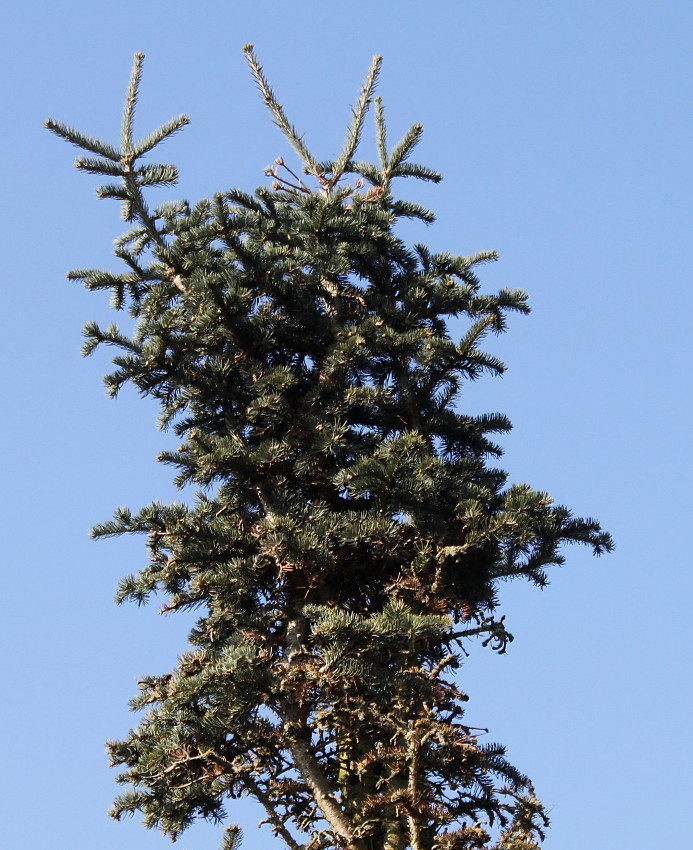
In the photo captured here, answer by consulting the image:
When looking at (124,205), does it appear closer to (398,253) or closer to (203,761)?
(398,253)

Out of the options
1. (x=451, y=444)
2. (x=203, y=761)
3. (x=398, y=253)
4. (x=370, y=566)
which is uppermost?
(x=398, y=253)

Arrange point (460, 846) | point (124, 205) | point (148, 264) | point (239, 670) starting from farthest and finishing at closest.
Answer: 1. point (148, 264)
2. point (124, 205)
3. point (239, 670)
4. point (460, 846)

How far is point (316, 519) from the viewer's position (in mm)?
9141

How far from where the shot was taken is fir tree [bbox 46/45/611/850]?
8422mm

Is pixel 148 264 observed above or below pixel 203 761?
above

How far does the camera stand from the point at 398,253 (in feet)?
35.3

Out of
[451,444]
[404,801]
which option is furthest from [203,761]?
[451,444]

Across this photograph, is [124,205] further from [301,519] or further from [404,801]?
[404,801]

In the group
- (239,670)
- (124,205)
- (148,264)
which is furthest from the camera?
(148,264)

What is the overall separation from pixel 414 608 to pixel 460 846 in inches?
72.0

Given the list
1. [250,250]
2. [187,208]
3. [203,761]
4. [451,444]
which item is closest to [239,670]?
[203,761]

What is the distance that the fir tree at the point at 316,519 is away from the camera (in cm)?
842

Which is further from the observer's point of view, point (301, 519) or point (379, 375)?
point (379, 375)

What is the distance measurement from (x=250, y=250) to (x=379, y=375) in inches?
60.6
